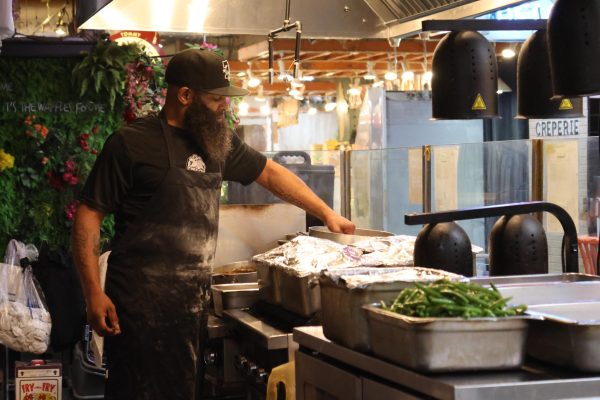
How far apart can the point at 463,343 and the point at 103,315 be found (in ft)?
6.51

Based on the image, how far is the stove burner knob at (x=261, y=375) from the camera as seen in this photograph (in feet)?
11.8

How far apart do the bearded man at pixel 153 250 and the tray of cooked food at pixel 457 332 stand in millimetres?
1727

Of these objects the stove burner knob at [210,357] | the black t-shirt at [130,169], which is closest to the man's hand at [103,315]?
the black t-shirt at [130,169]

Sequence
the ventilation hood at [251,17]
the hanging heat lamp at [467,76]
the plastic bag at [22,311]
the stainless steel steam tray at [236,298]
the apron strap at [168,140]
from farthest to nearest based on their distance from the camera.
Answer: the plastic bag at [22,311] → the ventilation hood at [251,17] → the stainless steel steam tray at [236,298] → the apron strap at [168,140] → the hanging heat lamp at [467,76]

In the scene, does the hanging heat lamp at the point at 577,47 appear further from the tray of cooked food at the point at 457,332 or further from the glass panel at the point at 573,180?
the glass panel at the point at 573,180

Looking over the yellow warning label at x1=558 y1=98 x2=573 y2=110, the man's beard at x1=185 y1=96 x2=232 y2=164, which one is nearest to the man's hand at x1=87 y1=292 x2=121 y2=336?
the man's beard at x1=185 y1=96 x2=232 y2=164

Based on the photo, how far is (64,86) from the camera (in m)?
6.36

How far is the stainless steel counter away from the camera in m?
2.09

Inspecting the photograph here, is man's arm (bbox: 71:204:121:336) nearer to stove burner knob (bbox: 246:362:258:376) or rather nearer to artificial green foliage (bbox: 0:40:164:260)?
stove burner knob (bbox: 246:362:258:376)

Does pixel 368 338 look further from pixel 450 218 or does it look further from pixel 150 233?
pixel 150 233

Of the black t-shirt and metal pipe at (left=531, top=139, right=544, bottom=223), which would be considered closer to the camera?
the black t-shirt

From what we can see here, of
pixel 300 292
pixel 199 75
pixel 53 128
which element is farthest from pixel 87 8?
pixel 300 292

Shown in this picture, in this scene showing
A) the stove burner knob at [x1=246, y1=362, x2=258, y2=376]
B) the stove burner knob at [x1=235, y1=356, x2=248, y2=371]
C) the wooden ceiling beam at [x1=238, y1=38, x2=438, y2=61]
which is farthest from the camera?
the wooden ceiling beam at [x1=238, y1=38, x2=438, y2=61]

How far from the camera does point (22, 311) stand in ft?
19.0
